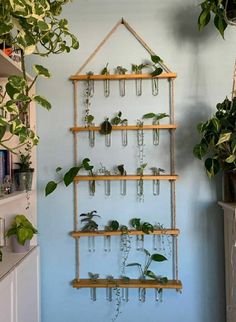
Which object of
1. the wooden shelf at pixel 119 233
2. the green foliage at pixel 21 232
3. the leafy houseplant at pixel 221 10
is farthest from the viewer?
the wooden shelf at pixel 119 233

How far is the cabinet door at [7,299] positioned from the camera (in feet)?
4.10

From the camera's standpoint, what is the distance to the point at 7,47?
1.51 m

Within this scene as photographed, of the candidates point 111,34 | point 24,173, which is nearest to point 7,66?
point 24,173

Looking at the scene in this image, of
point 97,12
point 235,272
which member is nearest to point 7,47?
point 97,12

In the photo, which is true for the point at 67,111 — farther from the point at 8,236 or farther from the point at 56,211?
the point at 8,236

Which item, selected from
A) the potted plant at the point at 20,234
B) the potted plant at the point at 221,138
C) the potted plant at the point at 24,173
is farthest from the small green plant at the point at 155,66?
the potted plant at the point at 20,234

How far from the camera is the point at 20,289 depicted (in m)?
1.46

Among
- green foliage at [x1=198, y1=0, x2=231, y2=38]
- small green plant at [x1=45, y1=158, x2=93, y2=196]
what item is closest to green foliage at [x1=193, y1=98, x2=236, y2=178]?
green foliage at [x1=198, y1=0, x2=231, y2=38]

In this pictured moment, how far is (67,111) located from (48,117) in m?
0.13

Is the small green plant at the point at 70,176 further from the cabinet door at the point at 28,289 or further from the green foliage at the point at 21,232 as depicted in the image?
the cabinet door at the point at 28,289

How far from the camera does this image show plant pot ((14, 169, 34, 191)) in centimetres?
171

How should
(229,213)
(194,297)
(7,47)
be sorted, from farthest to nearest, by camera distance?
(194,297) → (229,213) → (7,47)

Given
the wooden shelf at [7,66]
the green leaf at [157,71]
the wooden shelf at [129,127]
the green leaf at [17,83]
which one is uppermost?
the green leaf at [157,71]

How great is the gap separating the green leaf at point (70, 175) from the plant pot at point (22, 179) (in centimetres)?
21
